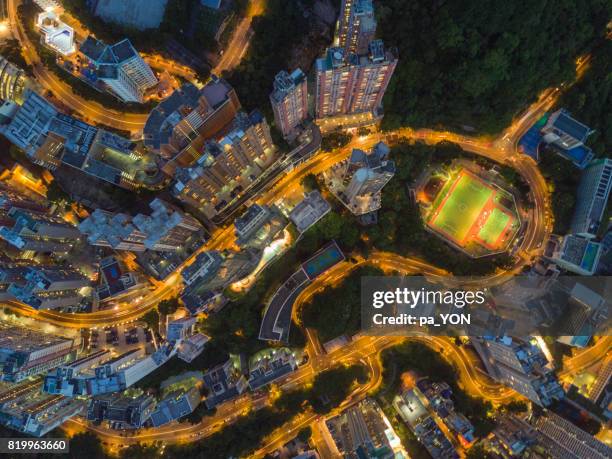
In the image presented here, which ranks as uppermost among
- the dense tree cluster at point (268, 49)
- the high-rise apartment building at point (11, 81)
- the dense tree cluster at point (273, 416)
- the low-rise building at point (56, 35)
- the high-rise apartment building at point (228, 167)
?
the low-rise building at point (56, 35)

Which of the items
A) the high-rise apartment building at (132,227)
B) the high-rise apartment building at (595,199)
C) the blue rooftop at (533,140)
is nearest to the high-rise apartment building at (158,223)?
the high-rise apartment building at (132,227)

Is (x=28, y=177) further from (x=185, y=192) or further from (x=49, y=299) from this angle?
(x=185, y=192)

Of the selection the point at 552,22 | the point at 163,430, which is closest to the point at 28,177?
the point at 163,430

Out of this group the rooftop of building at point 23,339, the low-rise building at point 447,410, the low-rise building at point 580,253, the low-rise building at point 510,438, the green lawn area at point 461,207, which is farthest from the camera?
the green lawn area at point 461,207

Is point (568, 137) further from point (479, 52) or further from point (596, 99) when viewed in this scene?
point (479, 52)

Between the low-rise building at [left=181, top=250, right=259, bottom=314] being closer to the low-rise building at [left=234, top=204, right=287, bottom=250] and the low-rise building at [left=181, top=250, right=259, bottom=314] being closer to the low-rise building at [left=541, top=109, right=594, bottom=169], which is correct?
the low-rise building at [left=234, top=204, right=287, bottom=250]

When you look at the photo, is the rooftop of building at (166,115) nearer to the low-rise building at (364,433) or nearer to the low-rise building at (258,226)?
the low-rise building at (258,226)

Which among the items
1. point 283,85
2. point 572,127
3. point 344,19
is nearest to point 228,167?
point 283,85
